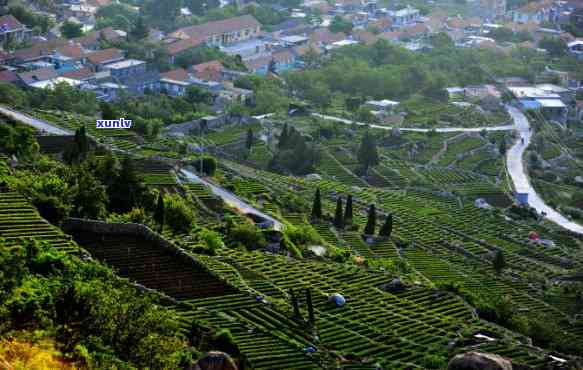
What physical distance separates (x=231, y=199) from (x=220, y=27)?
47.8 metres

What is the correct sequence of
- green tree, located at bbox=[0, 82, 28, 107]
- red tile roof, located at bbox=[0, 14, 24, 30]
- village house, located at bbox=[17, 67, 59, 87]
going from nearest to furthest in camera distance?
1. green tree, located at bbox=[0, 82, 28, 107]
2. village house, located at bbox=[17, 67, 59, 87]
3. red tile roof, located at bbox=[0, 14, 24, 30]

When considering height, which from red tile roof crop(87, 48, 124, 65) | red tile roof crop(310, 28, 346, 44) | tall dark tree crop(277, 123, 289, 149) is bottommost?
tall dark tree crop(277, 123, 289, 149)

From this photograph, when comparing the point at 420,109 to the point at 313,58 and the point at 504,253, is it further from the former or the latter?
the point at 504,253

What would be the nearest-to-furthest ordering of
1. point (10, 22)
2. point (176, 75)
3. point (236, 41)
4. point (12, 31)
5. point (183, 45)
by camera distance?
point (12, 31) < point (176, 75) < point (10, 22) < point (183, 45) < point (236, 41)

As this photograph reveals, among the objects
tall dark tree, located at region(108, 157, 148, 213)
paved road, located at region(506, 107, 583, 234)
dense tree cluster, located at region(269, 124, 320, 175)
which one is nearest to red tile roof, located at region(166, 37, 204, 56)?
dense tree cluster, located at region(269, 124, 320, 175)

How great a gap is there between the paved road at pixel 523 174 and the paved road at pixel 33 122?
30672mm

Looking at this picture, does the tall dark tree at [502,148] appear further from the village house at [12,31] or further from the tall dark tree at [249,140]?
the village house at [12,31]

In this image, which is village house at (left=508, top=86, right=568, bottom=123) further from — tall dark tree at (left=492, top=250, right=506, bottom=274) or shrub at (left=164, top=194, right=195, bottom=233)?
shrub at (left=164, top=194, right=195, bottom=233)

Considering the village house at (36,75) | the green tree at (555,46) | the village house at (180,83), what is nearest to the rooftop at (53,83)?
the village house at (36,75)

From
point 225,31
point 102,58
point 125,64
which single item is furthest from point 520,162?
point 225,31

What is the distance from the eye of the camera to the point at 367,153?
7050 centimetres

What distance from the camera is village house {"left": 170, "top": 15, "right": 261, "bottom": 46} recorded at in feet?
309

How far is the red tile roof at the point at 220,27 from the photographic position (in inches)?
3716

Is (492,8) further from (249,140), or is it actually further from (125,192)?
(125,192)
